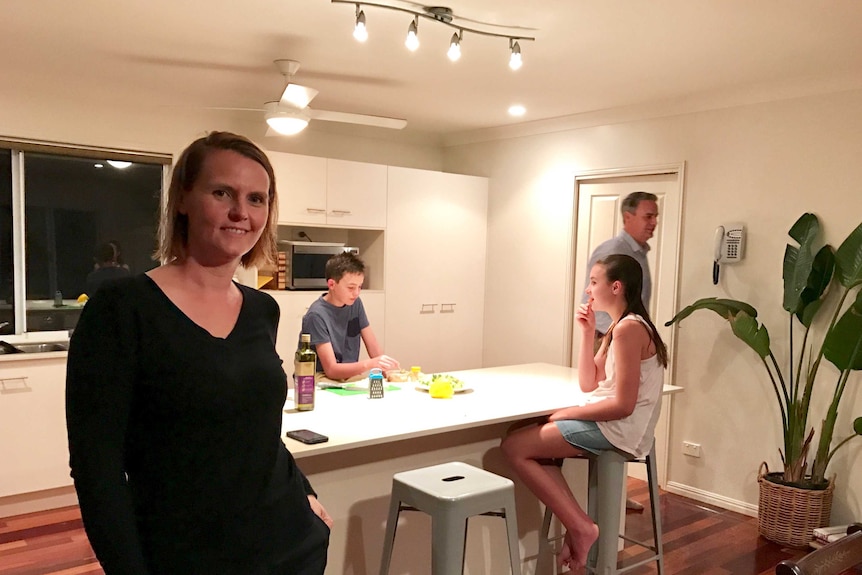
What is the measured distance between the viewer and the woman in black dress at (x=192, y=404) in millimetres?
986

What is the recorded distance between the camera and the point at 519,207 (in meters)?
5.10

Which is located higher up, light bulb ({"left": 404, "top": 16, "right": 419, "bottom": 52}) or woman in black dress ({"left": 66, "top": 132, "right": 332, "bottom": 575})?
light bulb ({"left": 404, "top": 16, "right": 419, "bottom": 52})

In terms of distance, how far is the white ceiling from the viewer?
8.57 ft

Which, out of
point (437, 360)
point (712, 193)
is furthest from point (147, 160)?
point (712, 193)

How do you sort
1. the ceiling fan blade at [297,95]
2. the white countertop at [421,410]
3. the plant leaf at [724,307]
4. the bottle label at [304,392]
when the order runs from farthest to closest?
1. the plant leaf at [724,307]
2. the ceiling fan blade at [297,95]
3. the bottle label at [304,392]
4. the white countertop at [421,410]

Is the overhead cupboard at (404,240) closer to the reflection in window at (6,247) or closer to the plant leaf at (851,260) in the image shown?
the reflection in window at (6,247)

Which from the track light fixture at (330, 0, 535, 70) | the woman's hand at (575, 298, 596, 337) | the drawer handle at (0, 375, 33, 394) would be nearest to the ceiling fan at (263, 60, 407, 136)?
the track light fixture at (330, 0, 535, 70)

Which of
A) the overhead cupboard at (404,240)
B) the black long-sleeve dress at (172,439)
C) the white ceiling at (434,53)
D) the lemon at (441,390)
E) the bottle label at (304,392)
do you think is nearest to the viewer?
the black long-sleeve dress at (172,439)

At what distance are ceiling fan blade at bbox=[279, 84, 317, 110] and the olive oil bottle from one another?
1347mm

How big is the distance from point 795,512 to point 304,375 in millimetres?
2603

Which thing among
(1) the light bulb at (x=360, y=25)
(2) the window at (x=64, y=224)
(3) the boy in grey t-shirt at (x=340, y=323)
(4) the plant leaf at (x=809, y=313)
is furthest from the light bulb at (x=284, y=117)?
(4) the plant leaf at (x=809, y=313)

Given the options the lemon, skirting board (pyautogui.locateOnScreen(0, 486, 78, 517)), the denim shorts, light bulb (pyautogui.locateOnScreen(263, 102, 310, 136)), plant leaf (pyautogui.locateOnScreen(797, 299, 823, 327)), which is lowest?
skirting board (pyautogui.locateOnScreen(0, 486, 78, 517))

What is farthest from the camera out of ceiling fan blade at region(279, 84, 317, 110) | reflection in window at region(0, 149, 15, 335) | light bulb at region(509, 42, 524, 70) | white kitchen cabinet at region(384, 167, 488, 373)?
white kitchen cabinet at region(384, 167, 488, 373)

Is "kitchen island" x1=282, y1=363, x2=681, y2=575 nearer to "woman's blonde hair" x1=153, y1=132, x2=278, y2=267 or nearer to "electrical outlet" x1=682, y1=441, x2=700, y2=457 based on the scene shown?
"woman's blonde hair" x1=153, y1=132, x2=278, y2=267
